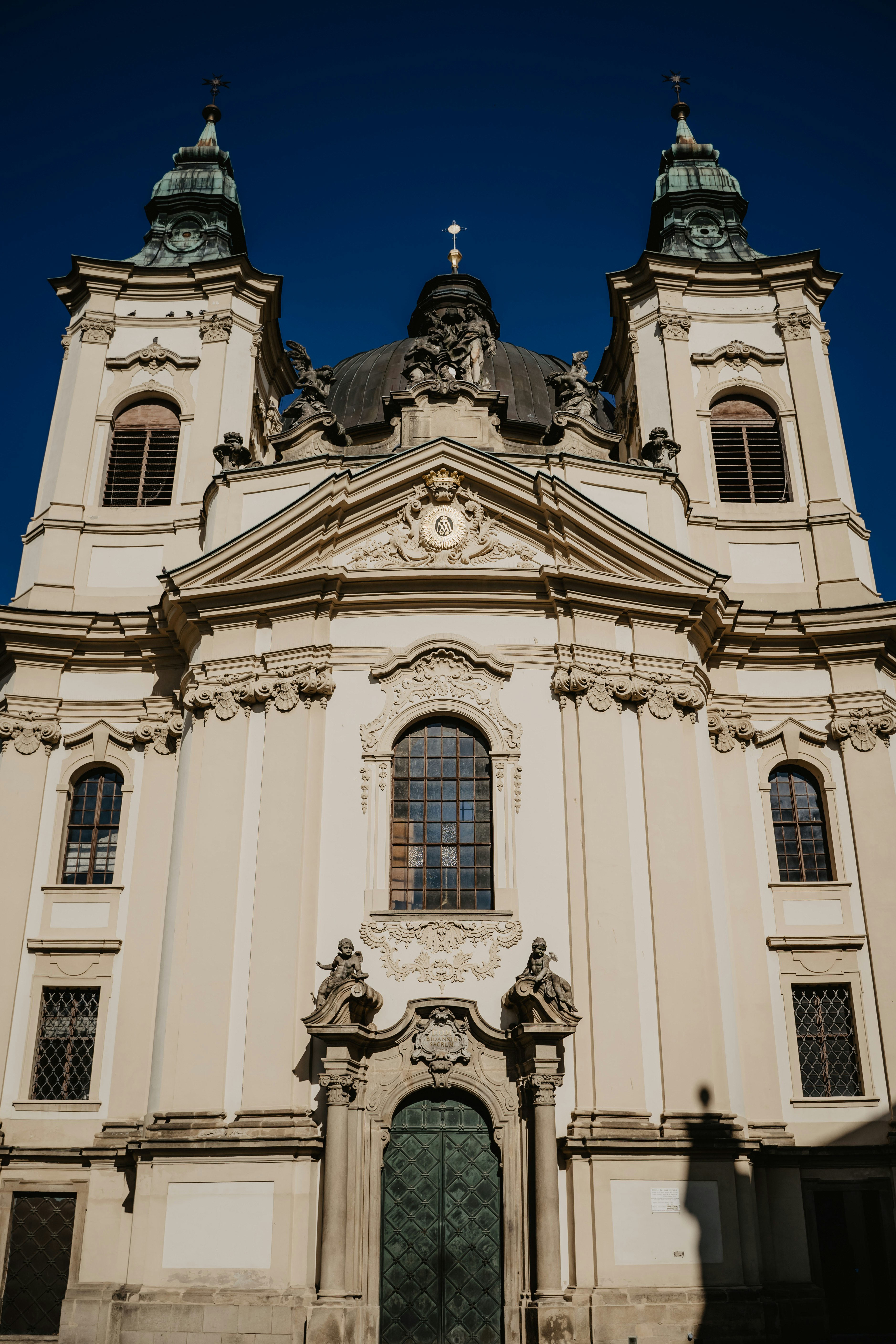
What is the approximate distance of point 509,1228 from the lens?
1484cm

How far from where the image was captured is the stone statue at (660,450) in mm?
20250

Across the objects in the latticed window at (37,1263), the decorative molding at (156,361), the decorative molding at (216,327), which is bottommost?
the latticed window at (37,1263)

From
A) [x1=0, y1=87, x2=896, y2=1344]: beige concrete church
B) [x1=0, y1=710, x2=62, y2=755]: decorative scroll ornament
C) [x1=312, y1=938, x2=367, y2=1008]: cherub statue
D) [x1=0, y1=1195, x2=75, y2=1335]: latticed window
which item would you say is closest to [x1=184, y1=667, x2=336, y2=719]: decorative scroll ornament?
[x1=0, y1=87, x2=896, y2=1344]: beige concrete church

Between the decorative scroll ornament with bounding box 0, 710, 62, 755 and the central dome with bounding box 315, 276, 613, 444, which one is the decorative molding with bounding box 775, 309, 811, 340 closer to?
the central dome with bounding box 315, 276, 613, 444

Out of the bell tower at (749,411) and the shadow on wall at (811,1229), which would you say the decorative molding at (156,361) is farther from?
the shadow on wall at (811,1229)

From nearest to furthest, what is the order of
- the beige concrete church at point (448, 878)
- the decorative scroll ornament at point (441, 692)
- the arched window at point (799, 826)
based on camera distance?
1. the beige concrete church at point (448, 878)
2. the decorative scroll ornament at point (441, 692)
3. the arched window at point (799, 826)

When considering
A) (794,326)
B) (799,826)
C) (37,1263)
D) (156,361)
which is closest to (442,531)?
(799,826)

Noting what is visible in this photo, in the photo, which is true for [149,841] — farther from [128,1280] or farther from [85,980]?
[128,1280]

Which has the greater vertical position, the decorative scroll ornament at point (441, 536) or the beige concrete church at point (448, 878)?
the decorative scroll ornament at point (441, 536)

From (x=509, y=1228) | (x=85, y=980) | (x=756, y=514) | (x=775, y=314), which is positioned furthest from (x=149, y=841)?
(x=775, y=314)

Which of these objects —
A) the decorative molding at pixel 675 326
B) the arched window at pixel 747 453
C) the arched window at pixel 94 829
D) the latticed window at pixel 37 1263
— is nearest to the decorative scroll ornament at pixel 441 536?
the arched window at pixel 94 829

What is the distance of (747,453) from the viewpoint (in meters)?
22.4

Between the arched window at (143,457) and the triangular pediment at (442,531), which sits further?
the arched window at (143,457)

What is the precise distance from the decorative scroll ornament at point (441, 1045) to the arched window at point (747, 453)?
34.6ft
